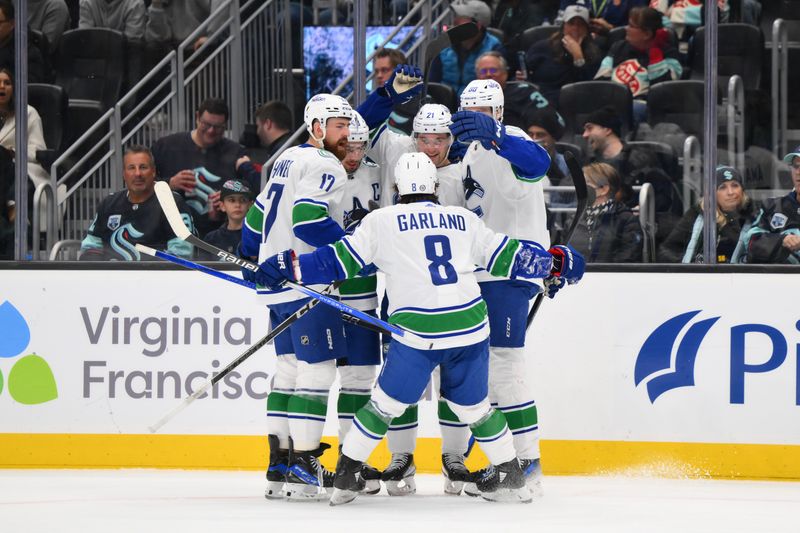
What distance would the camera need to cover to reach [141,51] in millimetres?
5812

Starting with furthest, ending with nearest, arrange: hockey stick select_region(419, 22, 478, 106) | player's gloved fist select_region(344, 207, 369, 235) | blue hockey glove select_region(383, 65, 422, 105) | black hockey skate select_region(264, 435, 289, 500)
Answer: hockey stick select_region(419, 22, 478, 106) < blue hockey glove select_region(383, 65, 422, 105) < player's gloved fist select_region(344, 207, 369, 235) < black hockey skate select_region(264, 435, 289, 500)

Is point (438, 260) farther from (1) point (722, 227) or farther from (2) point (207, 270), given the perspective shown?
(1) point (722, 227)

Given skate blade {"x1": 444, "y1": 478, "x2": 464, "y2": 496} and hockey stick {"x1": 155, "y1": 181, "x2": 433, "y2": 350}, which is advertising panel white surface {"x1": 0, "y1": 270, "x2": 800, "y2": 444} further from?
hockey stick {"x1": 155, "y1": 181, "x2": 433, "y2": 350}

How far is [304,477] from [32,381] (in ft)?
5.13

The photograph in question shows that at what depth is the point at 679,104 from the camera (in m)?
5.49

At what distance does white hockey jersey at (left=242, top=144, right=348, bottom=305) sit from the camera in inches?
173

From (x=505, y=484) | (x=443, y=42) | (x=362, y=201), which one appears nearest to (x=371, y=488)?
(x=505, y=484)

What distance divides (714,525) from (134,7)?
346 cm

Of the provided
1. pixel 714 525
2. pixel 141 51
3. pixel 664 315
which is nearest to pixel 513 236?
pixel 664 315

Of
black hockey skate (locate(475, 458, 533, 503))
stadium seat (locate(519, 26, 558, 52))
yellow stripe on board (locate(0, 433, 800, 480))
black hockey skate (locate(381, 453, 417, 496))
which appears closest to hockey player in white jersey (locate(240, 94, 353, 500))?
black hockey skate (locate(381, 453, 417, 496))

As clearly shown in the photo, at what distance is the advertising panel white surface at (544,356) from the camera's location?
5.17m

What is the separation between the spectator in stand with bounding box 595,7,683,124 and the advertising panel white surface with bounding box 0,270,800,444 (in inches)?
35.5

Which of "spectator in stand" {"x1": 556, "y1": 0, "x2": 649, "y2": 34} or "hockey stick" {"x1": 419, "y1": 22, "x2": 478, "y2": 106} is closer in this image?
"hockey stick" {"x1": 419, "y1": 22, "x2": 478, "y2": 106}

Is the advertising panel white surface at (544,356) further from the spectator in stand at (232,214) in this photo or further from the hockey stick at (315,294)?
the hockey stick at (315,294)
